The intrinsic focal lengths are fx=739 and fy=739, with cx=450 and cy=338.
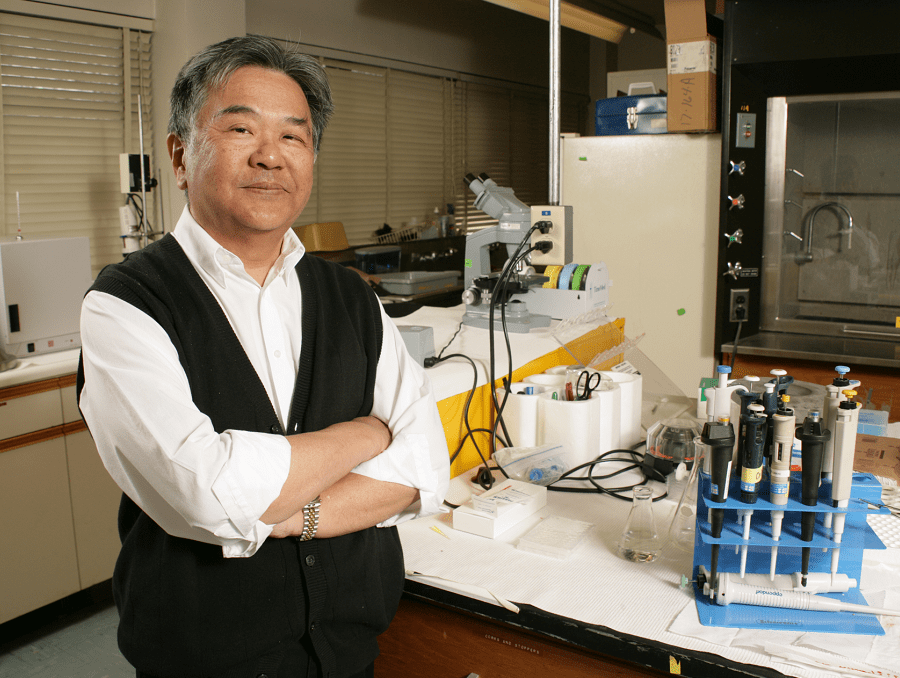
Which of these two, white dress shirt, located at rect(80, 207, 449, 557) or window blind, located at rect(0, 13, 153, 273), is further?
window blind, located at rect(0, 13, 153, 273)

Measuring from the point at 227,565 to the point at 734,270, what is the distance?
8.87 feet

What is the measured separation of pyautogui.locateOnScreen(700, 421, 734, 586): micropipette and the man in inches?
16.3

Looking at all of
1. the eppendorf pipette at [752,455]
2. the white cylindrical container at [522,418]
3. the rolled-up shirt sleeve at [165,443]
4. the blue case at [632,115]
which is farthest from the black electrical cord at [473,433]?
the blue case at [632,115]

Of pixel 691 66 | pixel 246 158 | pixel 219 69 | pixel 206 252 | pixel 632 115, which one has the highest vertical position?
pixel 691 66

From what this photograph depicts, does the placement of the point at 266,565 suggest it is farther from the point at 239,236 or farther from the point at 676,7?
the point at 676,7

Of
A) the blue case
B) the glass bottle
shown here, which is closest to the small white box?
the glass bottle

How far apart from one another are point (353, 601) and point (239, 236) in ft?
1.85

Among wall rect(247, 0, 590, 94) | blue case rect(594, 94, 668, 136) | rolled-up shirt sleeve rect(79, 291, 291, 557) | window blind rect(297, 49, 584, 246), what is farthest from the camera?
window blind rect(297, 49, 584, 246)

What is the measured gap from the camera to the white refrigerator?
321 cm

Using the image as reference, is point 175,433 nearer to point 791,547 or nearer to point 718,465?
point 718,465

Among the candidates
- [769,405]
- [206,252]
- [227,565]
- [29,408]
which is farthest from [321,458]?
[29,408]

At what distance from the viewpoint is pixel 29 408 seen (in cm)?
242

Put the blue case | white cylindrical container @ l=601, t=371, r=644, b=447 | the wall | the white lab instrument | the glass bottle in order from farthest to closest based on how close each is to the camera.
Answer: the wall, the blue case, the white lab instrument, white cylindrical container @ l=601, t=371, r=644, b=447, the glass bottle

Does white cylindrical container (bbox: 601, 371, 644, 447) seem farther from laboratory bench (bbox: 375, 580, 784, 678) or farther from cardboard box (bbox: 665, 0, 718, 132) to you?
cardboard box (bbox: 665, 0, 718, 132)
